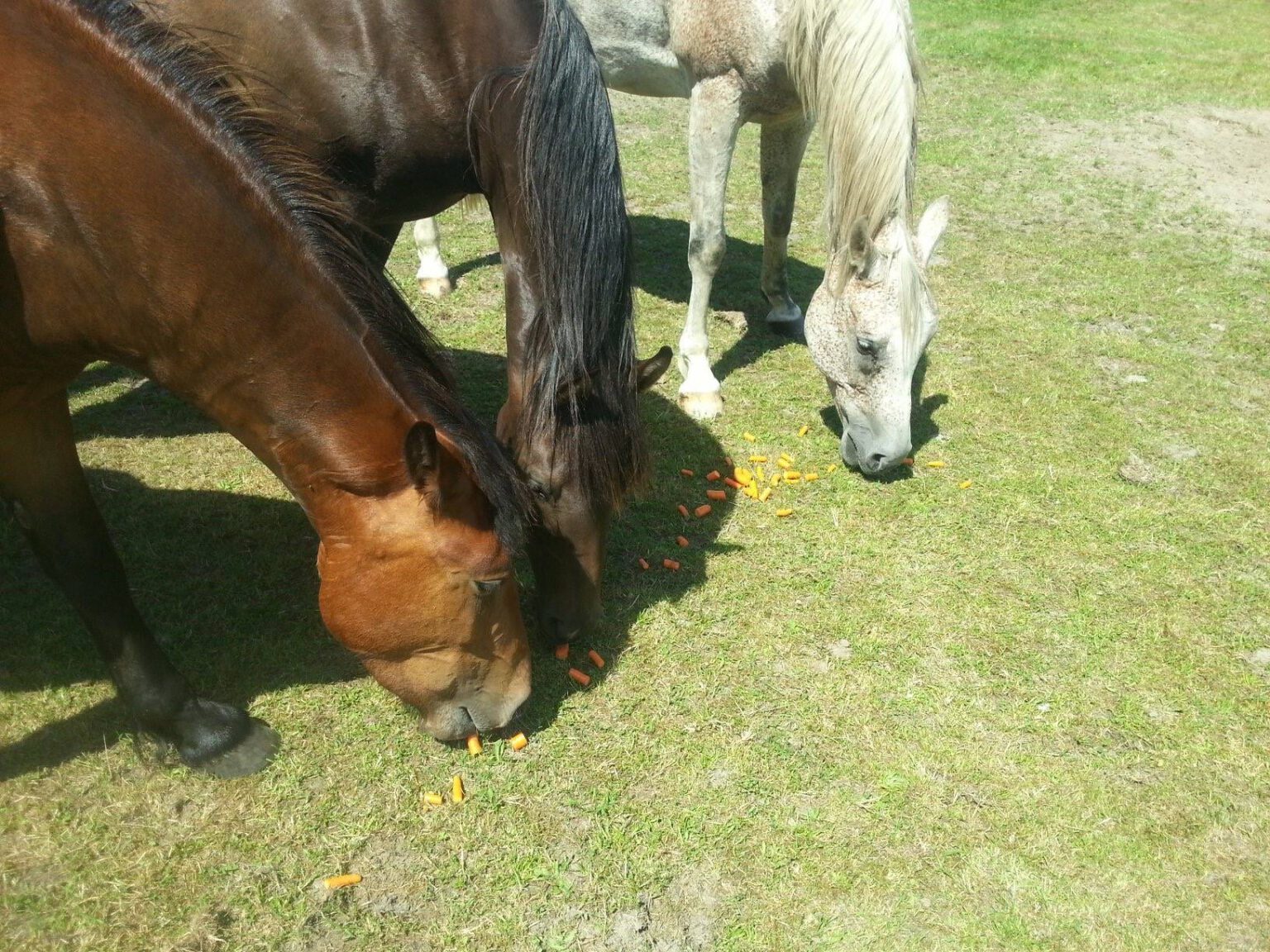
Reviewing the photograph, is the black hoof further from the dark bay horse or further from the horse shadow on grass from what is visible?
the dark bay horse

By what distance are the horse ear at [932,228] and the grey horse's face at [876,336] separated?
0.48 ft

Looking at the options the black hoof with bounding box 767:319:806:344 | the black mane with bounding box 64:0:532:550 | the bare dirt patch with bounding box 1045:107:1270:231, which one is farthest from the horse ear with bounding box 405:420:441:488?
the bare dirt patch with bounding box 1045:107:1270:231

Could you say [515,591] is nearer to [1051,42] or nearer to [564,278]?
[564,278]

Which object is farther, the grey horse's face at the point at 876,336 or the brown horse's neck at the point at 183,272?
the grey horse's face at the point at 876,336

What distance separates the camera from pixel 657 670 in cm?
349

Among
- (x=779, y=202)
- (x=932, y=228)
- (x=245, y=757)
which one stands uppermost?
(x=932, y=228)

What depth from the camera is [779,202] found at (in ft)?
18.6

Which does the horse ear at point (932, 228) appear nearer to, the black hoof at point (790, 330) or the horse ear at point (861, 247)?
the horse ear at point (861, 247)

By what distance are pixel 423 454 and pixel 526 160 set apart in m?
1.31

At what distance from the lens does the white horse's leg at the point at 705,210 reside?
4.70 m

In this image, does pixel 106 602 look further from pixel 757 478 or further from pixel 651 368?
pixel 757 478

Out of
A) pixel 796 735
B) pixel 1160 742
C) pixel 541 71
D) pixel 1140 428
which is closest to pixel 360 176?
pixel 541 71

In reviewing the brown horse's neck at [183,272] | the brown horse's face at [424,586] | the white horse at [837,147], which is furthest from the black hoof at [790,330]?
the brown horse's neck at [183,272]

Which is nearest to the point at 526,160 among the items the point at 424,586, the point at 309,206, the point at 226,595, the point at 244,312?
the point at 309,206
